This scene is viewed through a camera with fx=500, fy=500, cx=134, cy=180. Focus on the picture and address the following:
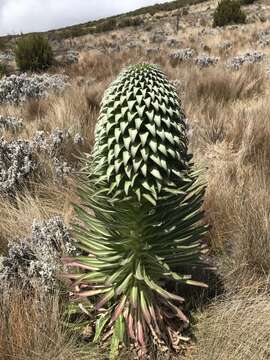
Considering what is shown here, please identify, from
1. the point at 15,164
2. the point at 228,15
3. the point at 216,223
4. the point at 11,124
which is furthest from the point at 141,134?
the point at 228,15

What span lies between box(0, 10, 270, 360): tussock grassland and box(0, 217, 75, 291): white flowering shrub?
15 centimetres

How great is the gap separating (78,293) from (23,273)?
0.45m

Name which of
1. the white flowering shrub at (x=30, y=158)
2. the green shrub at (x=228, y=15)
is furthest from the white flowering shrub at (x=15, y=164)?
the green shrub at (x=228, y=15)

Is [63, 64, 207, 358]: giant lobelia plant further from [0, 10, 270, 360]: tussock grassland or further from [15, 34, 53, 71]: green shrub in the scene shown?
[15, 34, 53, 71]: green shrub

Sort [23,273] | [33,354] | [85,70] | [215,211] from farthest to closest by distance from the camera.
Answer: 1. [85,70]
2. [215,211]
3. [23,273]
4. [33,354]

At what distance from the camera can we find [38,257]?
3.03 metres

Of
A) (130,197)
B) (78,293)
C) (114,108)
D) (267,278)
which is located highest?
(114,108)

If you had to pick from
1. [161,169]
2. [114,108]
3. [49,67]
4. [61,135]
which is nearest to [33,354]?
[161,169]

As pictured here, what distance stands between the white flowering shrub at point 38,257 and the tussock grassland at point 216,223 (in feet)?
0.48

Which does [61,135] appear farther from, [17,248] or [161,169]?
[161,169]

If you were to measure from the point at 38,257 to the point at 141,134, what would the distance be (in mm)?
1205

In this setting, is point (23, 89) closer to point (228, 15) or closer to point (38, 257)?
point (38, 257)

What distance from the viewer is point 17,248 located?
3092 millimetres

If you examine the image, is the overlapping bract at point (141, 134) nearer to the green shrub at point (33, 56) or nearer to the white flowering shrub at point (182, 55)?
the white flowering shrub at point (182, 55)
